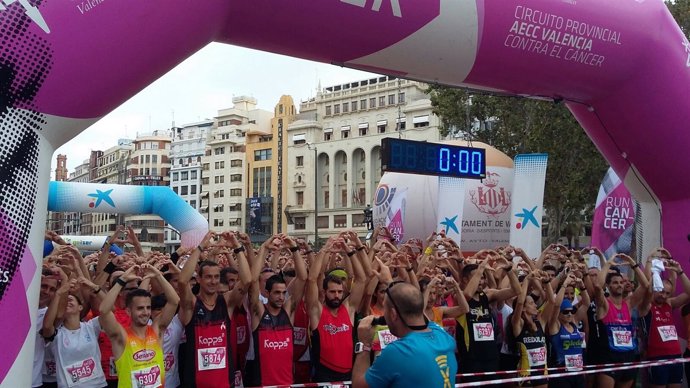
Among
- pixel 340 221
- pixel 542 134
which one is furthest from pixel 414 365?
pixel 340 221

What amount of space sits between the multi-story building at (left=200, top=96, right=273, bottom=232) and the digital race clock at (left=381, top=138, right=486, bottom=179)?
235 ft

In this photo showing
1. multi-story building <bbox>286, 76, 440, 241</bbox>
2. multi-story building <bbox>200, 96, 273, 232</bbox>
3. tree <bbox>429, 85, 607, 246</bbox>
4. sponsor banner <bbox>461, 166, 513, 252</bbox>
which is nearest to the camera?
sponsor banner <bbox>461, 166, 513, 252</bbox>

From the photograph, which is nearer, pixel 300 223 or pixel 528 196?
pixel 528 196

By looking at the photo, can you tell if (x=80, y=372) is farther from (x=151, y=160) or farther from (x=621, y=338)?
(x=151, y=160)

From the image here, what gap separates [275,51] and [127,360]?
2509mm

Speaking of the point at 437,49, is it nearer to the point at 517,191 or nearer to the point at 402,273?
the point at 402,273

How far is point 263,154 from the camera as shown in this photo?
78.5m

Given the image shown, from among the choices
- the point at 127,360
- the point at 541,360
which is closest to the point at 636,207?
the point at 541,360

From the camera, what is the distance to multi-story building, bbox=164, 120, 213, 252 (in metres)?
88.6

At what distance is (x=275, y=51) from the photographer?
5395 mm

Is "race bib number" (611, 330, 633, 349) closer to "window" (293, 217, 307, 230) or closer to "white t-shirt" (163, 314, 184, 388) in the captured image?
"white t-shirt" (163, 314, 184, 388)

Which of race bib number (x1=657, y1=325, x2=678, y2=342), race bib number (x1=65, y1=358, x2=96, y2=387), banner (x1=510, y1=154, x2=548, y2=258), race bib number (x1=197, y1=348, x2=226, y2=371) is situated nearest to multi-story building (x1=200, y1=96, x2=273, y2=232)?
banner (x1=510, y1=154, x2=548, y2=258)

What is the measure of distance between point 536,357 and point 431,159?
7.68 ft

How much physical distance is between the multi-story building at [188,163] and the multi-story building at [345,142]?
20200 millimetres
